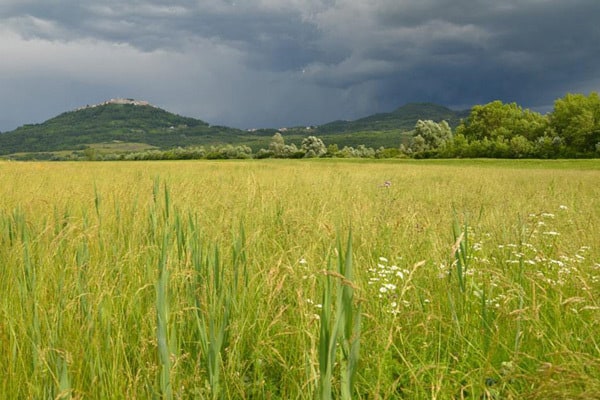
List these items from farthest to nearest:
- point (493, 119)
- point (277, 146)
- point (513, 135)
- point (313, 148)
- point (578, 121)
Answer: point (277, 146) → point (313, 148) → point (493, 119) → point (513, 135) → point (578, 121)

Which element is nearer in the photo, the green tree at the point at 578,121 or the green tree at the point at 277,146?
the green tree at the point at 578,121

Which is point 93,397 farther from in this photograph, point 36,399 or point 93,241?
point 93,241

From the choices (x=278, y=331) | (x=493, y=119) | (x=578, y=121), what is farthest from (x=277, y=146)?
(x=278, y=331)

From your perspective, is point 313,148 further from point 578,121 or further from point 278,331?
point 278,331

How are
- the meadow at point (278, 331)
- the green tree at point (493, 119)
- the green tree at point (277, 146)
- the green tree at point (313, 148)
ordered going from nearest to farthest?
the meadow at point (278, 331) < the green tree at point (493, 119) < the green tree at point (313, 148) < the green tree at point (277, 146)

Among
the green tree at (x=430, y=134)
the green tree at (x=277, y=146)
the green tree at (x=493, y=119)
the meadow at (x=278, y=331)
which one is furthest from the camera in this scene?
the green tree at (x=277, y=146)

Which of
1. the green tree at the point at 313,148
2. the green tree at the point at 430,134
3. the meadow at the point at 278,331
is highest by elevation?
the green tree at the point at 430,134

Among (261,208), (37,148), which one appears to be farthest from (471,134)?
(37,148)

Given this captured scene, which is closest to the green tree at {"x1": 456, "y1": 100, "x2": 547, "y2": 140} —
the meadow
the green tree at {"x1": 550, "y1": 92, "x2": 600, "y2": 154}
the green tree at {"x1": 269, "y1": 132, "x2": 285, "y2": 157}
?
the green tree at {"x1": 550, "y1": 92, "x2": 600, "y2": 154}

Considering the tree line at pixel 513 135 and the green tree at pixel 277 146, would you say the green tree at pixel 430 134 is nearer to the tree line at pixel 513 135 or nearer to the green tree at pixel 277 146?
the tree line at pixel 513 135

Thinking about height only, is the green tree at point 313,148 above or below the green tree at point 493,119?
below

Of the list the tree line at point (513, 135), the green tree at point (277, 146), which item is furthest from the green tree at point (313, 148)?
the green tree at point (277, 146)

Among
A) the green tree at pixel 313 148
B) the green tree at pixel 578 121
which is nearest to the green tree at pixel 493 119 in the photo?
the green tree at pixel 578 121

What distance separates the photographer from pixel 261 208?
5.14m
